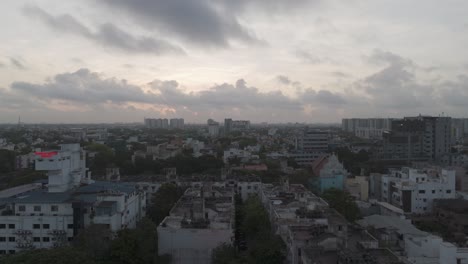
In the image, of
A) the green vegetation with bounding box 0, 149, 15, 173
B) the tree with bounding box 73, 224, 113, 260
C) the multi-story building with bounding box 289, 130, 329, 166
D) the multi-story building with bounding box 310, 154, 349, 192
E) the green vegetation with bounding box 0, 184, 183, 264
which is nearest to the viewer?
the green vegetation with bounding box 0, 184, 183, 264

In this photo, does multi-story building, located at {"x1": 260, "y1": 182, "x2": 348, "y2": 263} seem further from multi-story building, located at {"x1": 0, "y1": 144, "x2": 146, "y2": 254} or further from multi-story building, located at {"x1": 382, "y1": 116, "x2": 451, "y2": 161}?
multi-story building, located at {"x1": 382, "y1": 116, "x2": 451, "y2": 161}

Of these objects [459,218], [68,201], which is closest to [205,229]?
[68,201]

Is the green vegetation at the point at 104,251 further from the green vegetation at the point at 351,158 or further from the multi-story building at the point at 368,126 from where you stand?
the multi-story building at the point at 368,126

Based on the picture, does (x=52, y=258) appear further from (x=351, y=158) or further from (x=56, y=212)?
(x=351, y=158)

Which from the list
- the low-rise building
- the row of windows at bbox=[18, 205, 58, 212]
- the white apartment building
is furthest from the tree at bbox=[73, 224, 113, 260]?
the low-rise building

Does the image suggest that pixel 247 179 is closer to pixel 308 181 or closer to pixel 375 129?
pixel 308 181

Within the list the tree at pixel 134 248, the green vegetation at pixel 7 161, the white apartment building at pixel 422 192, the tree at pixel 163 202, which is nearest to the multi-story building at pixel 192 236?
the tree at pixel 134 248
